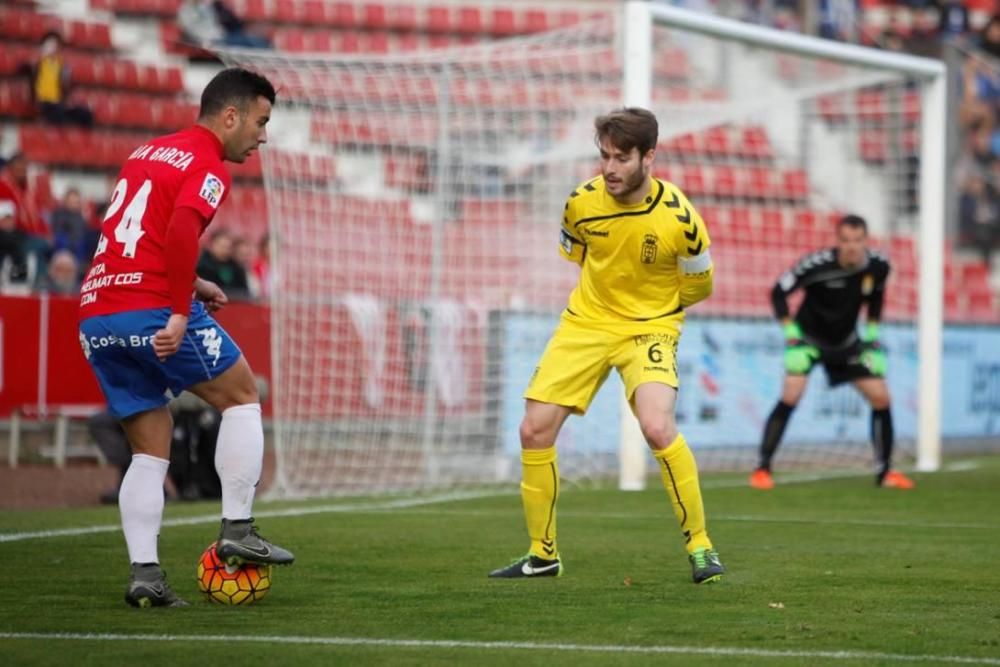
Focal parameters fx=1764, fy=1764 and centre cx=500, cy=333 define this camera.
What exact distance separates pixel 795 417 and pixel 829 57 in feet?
11.9

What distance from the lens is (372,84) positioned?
1393cm

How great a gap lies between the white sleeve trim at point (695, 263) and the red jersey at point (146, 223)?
2.07 metres

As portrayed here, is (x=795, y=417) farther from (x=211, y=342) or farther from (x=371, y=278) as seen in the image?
(x=211, y=342)

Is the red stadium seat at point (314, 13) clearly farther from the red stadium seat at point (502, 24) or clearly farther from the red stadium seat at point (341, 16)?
the red stadium seat at point (502, 24)

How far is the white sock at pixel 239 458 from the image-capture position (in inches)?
256

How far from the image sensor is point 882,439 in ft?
41.9

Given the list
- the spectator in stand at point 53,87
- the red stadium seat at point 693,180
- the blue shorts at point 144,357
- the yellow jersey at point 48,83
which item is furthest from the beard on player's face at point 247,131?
the yellow jersey at point 48,83

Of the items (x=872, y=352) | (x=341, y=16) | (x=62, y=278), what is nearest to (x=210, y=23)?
(x=341, y=16)

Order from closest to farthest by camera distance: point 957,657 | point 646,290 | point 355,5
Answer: point 957,657, point 646,290, point 355,5

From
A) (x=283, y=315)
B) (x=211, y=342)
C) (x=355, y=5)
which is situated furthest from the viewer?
(x=355, y=5)

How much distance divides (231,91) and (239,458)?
137 centimetres

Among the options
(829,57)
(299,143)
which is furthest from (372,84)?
(829,57)

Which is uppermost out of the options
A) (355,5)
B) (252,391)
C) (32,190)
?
(355,5)

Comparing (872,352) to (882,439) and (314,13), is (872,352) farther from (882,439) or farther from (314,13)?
(314,13)
